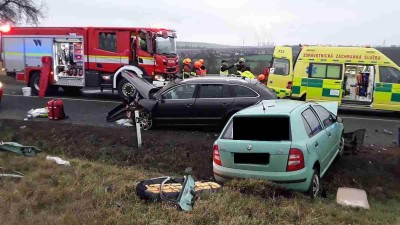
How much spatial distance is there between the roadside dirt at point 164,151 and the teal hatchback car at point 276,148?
1.35 metres

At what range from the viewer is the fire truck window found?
50.3 ft

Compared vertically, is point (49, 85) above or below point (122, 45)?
below

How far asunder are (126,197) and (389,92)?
10750 mm

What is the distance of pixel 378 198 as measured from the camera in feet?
21.7

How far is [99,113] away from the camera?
42.9 ft

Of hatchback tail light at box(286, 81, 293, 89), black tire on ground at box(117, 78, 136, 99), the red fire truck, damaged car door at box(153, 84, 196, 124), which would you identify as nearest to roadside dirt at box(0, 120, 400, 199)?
damaged car door at box(153, 84, 196, 124)

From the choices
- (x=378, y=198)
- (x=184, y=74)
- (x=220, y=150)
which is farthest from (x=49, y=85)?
(x=378, y=198)

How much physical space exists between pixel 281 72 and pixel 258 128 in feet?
29.8

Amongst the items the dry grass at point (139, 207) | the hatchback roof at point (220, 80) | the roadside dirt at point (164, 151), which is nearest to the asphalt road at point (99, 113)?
the roadside dirt at point (164, 151)

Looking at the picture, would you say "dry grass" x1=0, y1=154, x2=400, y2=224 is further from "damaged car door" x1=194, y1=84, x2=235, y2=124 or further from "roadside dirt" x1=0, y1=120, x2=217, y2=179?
"damaged car door" x1=194, y1=84, x2=235, y2=124

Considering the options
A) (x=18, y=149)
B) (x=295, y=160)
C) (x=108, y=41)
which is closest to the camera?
(x=295, y=160)

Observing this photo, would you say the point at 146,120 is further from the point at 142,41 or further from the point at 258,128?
the point at 142,41

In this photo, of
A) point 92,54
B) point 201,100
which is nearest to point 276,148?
point 201,100

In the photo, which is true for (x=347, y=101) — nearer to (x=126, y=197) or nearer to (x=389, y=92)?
(x=389, y=92)
